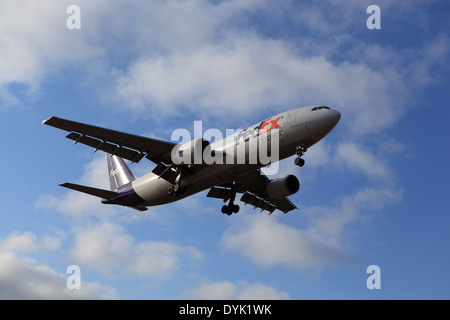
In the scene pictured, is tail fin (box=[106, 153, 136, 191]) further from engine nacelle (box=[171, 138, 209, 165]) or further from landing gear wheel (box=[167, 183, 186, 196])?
engine nacelle (box=[171, 138, 209, 165])

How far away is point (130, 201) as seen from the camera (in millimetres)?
41844

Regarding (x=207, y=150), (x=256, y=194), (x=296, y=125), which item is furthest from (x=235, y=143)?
(x=256, y=194)

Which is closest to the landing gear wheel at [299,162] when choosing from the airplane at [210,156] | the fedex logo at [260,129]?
the airplane at [210,156]

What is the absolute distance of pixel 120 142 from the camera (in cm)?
3734

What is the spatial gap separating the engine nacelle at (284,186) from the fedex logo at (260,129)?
8098mm

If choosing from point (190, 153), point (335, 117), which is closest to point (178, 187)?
point (190, 153)

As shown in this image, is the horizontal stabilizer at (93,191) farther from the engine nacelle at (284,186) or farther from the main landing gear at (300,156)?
the main landing gear at (300,156)

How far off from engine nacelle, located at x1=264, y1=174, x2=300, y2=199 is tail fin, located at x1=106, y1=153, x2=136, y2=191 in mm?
12060

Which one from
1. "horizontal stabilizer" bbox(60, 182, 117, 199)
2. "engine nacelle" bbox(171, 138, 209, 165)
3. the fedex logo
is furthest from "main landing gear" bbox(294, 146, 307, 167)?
"horizontal stabilizer" bbox(60, 182, 117, 199)

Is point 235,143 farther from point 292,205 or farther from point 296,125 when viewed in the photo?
point 292,205

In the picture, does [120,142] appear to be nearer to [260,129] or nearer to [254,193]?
[260,129]

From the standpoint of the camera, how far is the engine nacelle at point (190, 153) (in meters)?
35.9

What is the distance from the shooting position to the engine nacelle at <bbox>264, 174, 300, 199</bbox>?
1645 inches

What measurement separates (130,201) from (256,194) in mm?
10544
